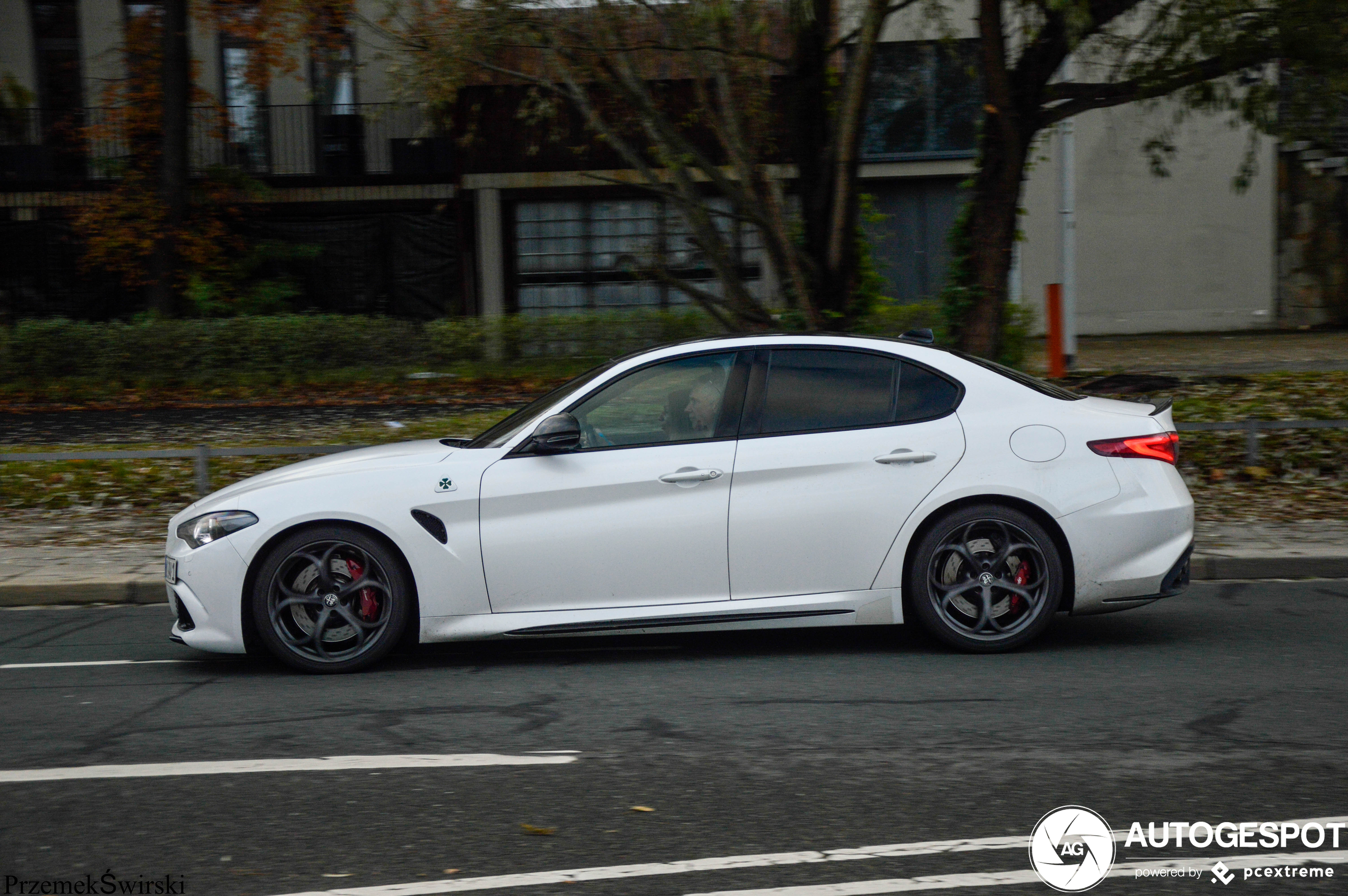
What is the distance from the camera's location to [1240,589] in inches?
313

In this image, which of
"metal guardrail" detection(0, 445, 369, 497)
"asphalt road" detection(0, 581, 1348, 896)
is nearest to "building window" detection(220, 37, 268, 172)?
"metal guardrail" detection(0, 445, 369, 497)

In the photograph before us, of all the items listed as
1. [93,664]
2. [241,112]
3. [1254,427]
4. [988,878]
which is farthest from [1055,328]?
[241,112]

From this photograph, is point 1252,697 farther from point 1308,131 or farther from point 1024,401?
point 1308,131

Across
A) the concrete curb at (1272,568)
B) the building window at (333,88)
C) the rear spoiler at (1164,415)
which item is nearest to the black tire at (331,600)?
the rear spoiler at (1164,415)

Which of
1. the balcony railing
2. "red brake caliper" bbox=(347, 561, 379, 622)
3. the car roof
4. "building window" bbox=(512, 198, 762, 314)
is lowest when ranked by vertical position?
"red brake caliper" bbox=(347, 561, 379, 622)

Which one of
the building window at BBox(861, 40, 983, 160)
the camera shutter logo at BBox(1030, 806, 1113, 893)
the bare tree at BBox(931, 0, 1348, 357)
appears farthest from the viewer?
the building window at BBox(861, 40, 983, 160)

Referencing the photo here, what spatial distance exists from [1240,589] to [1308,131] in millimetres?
5159

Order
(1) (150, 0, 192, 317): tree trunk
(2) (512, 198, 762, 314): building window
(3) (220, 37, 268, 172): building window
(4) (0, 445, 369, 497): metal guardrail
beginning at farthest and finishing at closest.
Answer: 1. (2) (512, 198, 762, 314): building window
2. (3) (220, 37, 268, 172): building window
3. (1) (150, 0, 192, 317): tree trunk
4. (4) (0, 445, 369, 497): metal guardrail

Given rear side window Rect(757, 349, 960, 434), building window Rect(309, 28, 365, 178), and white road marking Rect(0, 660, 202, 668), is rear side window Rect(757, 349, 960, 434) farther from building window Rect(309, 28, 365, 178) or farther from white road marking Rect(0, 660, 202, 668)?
building window Rect(309, 28, 365, 178)

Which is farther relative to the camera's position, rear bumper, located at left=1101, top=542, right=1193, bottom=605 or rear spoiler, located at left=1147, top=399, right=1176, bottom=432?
rear spoiler, located at left=1147, top=399, right=1176, bottom=432

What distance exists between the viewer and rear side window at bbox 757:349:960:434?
628 cm

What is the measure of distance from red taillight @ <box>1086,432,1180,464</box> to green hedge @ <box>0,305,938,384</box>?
11.5m

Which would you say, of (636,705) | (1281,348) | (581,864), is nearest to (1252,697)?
(636,705)

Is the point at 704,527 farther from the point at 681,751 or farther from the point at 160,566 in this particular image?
the point at 160,566
